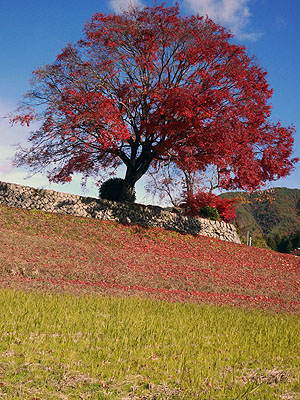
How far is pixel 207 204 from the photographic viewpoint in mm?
23031

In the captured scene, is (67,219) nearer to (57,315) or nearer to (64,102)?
(64,102)

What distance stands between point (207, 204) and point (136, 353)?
1892 centimetres

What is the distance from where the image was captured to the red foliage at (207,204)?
904 inches

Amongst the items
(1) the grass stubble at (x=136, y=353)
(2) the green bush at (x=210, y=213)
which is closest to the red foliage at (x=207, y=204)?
(2) the green bush at (x=210, y=213)

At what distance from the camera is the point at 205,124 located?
55.2 feet

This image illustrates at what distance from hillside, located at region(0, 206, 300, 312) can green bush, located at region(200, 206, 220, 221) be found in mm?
1918

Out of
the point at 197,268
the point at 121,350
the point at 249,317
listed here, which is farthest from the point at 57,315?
the point at 197,268

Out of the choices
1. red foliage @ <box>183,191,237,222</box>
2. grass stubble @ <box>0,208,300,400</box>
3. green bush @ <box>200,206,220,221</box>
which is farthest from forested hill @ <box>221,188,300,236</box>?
grass stubble @ <box>0,208,300,400</box>

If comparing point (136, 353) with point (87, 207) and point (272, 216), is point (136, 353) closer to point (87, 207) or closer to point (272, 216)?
point (87, 207)

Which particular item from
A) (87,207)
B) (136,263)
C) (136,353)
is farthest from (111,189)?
(136,353)

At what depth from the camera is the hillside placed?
10.4 m

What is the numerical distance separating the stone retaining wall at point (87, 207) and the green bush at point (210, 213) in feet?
6.22

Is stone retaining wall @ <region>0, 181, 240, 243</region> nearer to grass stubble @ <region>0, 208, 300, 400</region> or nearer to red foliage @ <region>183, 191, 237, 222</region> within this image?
red foliage @ <region>183, 191, 237, 222</region>

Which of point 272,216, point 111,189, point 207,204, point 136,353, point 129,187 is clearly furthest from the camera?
point 272,216
